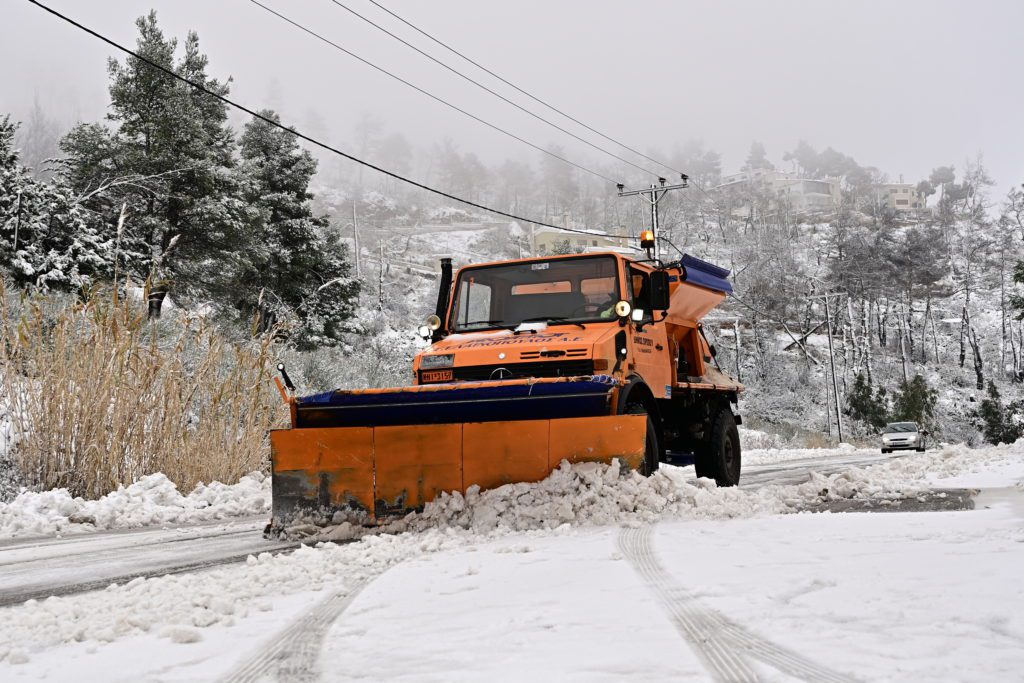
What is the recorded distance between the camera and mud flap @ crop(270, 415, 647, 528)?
20.2ft

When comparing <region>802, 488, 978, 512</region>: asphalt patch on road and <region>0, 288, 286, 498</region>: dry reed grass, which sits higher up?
<region>0, 288, 286, 498</region>: dry reed grass

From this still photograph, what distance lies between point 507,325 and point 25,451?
4470 millimetres

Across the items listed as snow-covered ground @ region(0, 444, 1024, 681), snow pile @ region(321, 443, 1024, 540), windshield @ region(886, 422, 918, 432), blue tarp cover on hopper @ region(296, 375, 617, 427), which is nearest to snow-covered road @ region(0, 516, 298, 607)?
snow-covered ground @ region(0, 444, 1024, 681)

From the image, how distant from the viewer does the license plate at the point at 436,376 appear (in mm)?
7453

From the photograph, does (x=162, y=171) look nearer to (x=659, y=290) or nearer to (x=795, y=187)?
(x=659, y=290)

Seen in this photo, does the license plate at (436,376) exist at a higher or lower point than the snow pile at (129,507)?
higher

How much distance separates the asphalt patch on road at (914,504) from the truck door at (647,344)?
1793mm

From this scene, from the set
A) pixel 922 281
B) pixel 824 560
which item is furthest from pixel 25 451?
pixel 922 281

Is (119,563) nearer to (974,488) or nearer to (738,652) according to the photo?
(738,652)

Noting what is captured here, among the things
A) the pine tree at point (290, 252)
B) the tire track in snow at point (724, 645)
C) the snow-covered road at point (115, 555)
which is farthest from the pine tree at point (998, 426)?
the tire track in snow at point (724, 645)

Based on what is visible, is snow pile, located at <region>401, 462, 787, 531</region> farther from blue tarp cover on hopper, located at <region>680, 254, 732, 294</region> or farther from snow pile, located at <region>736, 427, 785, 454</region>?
snow pile, located at <region>736, 427, 785, 454</region>

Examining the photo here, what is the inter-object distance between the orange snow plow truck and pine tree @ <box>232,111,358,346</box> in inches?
947

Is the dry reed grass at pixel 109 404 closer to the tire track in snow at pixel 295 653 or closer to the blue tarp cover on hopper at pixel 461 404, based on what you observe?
the blue tarp cover on hopper at pixel 461 404

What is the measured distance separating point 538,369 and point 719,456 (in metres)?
3.54
